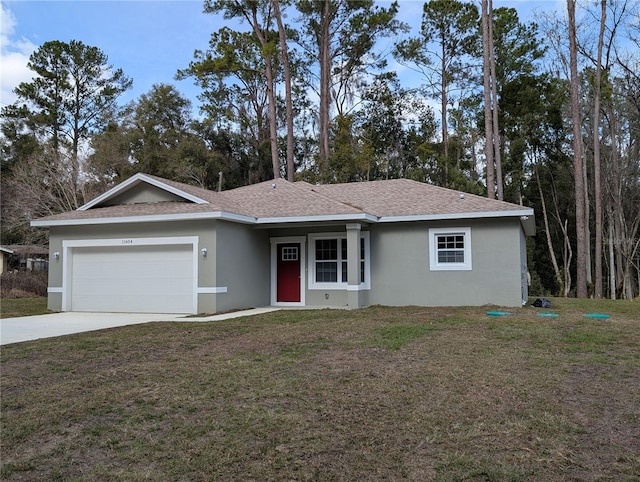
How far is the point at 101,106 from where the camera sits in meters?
34.5

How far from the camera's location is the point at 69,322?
444 inches

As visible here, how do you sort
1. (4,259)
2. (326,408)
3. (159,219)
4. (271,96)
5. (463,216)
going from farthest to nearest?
(4,259) → (271,96) → (463,216) → (159,219) → (326,408)

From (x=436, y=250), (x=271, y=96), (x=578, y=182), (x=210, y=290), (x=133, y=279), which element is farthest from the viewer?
(x=271, y=96)

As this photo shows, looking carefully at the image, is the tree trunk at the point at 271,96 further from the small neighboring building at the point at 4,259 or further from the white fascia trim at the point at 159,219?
the small neighboring building at the point at 4,259

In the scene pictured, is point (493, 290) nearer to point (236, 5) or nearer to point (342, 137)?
point (342, 137)

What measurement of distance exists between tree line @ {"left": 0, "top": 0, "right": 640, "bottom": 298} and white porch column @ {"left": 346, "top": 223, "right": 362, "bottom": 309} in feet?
39.0

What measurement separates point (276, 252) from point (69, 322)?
5.95 meters

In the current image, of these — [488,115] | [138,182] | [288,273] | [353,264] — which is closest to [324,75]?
[488,115]

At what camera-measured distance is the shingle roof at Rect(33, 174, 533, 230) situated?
13.1 metres

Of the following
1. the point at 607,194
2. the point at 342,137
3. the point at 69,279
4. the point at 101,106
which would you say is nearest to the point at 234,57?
the point at 342,137

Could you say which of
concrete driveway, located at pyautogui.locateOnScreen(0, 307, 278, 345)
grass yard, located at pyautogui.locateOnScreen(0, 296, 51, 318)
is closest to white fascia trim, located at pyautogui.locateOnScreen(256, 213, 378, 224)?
concrete driveway, located at pyautogui.locateOnScreen(0, 307, 278, 345)

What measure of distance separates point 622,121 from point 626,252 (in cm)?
730

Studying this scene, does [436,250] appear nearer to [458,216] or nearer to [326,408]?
[458,216]

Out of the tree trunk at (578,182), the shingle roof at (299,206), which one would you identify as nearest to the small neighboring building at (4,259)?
the shingle roof at (299,206)
